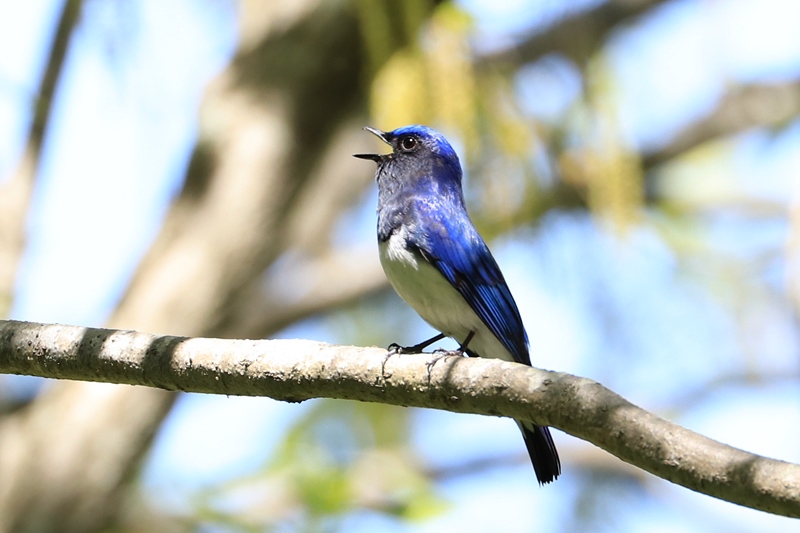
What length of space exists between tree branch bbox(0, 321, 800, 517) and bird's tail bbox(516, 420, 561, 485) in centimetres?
114

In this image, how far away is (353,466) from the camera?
7262 mm

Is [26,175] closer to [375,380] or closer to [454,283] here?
[454,283]

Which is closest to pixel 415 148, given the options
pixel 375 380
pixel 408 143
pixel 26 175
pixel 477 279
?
pixel 408 143

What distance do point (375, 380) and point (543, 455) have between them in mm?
1341

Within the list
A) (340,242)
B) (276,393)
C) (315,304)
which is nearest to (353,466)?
(315,304)

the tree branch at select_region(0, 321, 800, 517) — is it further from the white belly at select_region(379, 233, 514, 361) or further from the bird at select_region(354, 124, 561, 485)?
the white belly at select_region(379, 233, 514, 361)

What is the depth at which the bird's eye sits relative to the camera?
5219 mm

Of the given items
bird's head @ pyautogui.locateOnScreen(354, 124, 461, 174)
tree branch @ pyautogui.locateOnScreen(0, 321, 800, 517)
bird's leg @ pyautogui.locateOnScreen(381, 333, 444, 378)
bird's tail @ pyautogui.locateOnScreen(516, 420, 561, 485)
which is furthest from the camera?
bird's head @ pyautogui.locateOnScreen(354, 124, 461, 174)

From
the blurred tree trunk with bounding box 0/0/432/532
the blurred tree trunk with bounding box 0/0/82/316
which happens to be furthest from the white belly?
the blurred tree trunk with bounding box 0/0/82/316

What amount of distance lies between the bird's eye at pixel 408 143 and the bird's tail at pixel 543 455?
1772mm

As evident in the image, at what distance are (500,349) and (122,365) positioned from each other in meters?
1.86

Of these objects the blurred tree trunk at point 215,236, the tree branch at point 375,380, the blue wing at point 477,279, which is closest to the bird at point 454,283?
the blue wing at point 477,279

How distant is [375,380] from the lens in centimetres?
302

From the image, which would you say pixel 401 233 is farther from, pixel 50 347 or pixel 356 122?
pixel 356 122
